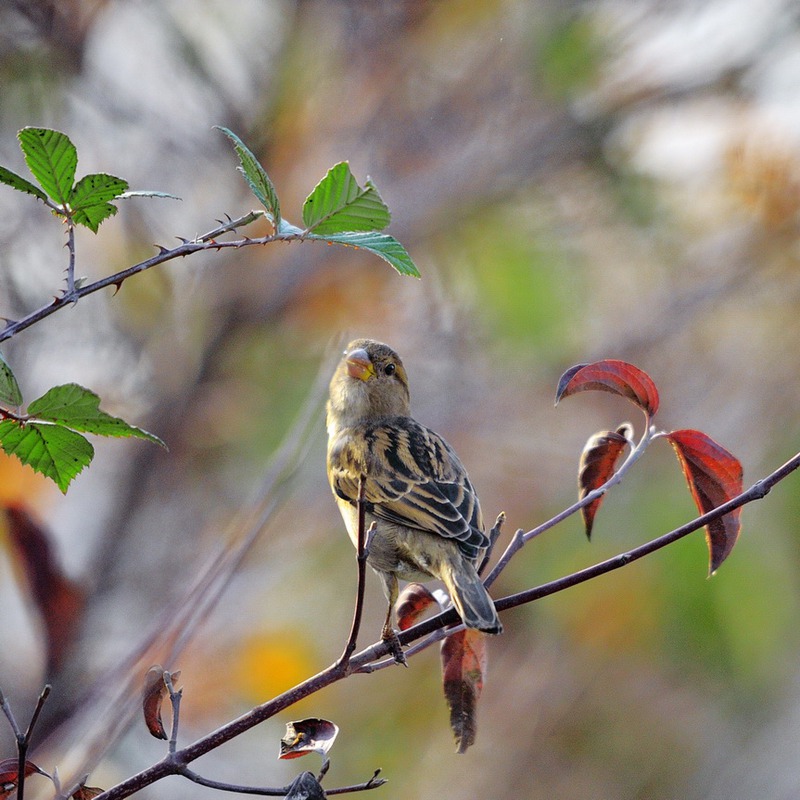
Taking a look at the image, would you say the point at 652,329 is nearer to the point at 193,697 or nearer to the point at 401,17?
the point at 401,17

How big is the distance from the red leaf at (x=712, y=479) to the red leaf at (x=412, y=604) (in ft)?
2.00

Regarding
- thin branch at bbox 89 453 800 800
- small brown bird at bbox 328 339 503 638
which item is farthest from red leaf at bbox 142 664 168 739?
small brown bird at bbox 328 339 503 638

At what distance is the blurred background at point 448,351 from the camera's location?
4477 millimetres

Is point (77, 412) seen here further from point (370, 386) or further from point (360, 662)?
point (370, 386)

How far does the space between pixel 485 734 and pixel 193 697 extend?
77.3 inches

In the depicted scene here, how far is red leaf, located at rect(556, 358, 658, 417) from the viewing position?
1.82m

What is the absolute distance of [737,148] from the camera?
5.62 meters

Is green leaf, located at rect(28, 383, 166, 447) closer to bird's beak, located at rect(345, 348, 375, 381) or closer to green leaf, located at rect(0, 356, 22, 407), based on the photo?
green leaf, located at rect(0, 356, 22, 407)

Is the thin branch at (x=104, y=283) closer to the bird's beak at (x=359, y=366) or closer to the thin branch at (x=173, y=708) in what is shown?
the thin branch at (x=173, y=708)

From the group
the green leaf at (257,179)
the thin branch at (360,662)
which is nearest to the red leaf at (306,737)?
the thin branch at (360,662)

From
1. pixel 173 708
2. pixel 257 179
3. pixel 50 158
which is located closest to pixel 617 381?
pixel 257 179

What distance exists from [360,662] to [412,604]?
16.2 inches

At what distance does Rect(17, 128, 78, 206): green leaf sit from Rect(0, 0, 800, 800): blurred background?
2.48 metres

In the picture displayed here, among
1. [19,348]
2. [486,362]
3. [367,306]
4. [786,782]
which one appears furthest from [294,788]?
[786,782]
